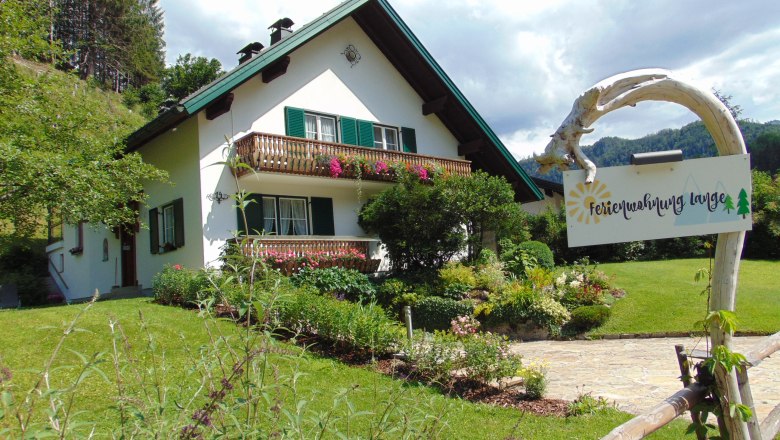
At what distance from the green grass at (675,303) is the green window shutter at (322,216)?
8.48 m

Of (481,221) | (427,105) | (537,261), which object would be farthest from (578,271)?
(427,105)

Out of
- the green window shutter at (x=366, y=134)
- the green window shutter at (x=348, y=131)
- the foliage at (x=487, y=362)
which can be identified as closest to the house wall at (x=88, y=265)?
the green window shutter at (x=348, y=131)

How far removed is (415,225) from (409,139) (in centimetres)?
497

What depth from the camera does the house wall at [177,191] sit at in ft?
50.4

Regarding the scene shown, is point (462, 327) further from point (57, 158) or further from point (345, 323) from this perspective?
point (57, 158)

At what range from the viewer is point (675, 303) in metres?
13.6

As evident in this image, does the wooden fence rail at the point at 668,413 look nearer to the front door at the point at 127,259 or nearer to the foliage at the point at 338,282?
the foliage at the point at 338,282

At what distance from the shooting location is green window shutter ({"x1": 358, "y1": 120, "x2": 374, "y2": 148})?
1856 centimetres

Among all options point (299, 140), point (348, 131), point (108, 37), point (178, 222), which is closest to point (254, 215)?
point (178, 222)

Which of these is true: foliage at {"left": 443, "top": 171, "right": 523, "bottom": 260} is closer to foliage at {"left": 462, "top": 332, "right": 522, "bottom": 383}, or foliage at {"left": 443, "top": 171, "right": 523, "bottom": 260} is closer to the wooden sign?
foliage at {"left": 462, "top": 332, "right": 522, "bottom": 383}

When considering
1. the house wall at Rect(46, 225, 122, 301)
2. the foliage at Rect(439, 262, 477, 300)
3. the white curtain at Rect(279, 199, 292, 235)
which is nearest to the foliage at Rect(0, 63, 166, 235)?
the white curtain at Rect(279, 199, 292, 235)

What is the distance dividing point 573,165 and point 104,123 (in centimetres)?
1515

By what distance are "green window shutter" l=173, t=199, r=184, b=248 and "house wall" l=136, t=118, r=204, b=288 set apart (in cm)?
13

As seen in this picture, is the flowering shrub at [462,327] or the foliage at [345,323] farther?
the flowering shrub at [462,327]
